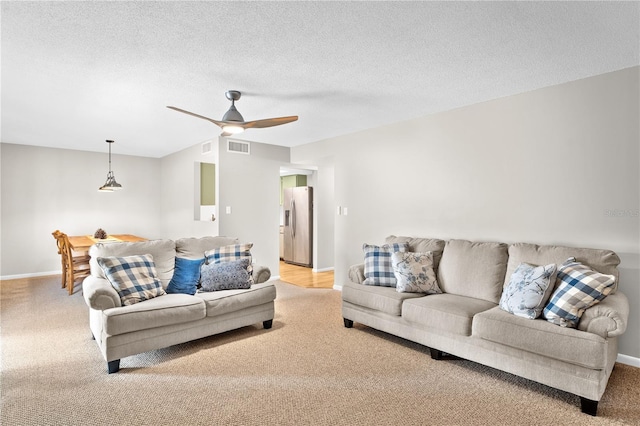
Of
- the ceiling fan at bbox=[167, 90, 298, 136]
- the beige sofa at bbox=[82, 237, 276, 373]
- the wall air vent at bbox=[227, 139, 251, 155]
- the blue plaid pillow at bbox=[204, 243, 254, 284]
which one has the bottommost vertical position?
the beige sofa at bbox=[82, 237, 276, 373]

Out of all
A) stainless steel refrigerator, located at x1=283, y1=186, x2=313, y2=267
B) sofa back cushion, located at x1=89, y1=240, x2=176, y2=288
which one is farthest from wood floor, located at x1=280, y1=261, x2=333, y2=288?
sofa back cushion, located at x1=89, y1=240, x2=176, y2=288

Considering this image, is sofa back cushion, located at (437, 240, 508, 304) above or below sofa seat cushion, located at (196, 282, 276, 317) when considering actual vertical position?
above

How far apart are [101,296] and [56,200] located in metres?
5.17

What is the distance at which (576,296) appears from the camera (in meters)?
2.42

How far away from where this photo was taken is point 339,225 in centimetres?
549

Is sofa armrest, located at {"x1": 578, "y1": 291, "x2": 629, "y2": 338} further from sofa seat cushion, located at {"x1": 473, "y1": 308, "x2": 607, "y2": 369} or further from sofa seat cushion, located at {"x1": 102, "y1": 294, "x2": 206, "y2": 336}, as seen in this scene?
sofa seat cushion, located at {"x1": 102, "y1": 294, "x2": 206, "y2": 336}

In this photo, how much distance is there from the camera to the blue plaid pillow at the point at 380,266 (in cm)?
363

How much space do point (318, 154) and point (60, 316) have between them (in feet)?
13.4

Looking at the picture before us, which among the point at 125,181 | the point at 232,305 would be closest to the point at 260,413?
the point at 232,305

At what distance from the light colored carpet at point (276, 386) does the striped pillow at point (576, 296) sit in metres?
0.53

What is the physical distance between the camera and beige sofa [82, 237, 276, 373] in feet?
9.00

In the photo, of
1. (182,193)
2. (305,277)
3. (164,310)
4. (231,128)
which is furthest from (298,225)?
(164,310)

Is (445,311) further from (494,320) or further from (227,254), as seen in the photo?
(227,254)

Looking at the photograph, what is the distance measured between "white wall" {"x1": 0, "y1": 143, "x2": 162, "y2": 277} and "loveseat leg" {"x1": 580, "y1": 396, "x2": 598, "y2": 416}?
7.82 metres
